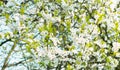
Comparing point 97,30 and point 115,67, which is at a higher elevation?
point 97,30

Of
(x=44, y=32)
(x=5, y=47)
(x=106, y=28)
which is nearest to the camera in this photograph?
(x=44, y=32)

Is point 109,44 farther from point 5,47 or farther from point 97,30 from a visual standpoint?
point 5,47

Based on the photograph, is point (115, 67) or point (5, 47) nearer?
point (115, 67)

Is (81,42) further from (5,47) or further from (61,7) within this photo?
(5,47)

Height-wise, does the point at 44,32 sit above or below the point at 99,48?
above

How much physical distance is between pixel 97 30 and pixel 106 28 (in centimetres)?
36

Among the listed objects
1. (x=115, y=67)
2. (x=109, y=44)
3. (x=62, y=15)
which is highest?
(x=62, y=15)

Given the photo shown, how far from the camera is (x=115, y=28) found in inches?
238

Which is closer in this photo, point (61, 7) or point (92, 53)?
point (92, 53)

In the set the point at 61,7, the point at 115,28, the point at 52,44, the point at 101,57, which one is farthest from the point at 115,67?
the point at 61,7

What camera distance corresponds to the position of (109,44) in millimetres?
6059

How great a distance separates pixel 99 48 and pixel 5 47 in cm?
458

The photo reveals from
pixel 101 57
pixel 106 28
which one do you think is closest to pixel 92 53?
pixel 101 57

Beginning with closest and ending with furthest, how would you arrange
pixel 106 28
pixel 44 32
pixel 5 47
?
pixel 44 32 → pixel 106 28 → pixel 5 47
